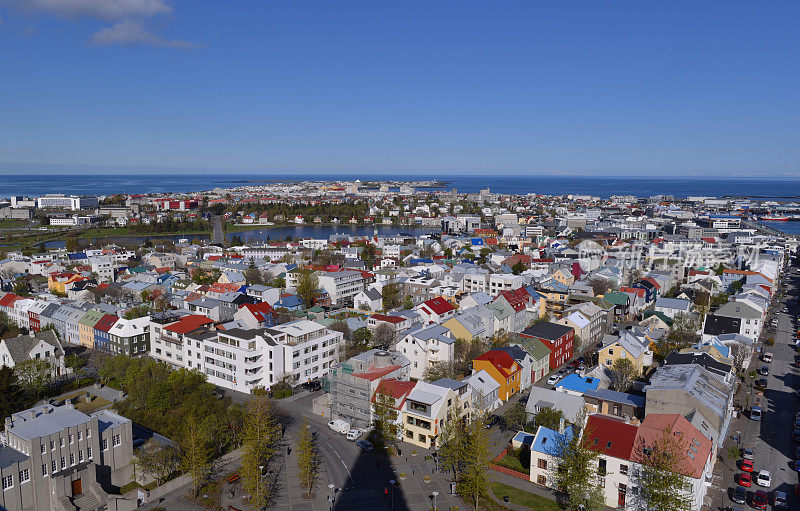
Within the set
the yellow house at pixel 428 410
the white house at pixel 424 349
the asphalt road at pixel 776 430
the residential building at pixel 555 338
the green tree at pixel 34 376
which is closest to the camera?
the asphalt road at pixel 776 430

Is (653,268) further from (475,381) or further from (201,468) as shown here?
(201,468)

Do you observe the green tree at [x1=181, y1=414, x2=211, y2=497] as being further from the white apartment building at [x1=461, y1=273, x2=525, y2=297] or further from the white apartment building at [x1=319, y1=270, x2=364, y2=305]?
the white apartment building at [x1=461, y1=273, x2=525, y2=297]

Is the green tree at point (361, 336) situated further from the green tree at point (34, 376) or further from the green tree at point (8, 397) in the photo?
the green tree at point (8, 397)

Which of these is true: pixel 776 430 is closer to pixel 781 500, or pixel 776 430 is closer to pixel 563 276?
pixel 781 500

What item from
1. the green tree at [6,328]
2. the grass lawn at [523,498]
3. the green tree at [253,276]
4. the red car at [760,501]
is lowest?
the grass lawn at [523,498]

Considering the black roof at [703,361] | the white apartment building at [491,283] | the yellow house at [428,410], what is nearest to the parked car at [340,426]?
the yellow house at [428,410]

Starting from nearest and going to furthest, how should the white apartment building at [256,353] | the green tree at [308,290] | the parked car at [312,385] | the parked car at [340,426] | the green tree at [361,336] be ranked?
the parked car at [340,426] → the white apartment building at [256,353] → the parked car at [312,385] → the green tree at [361,336] → the green tree at [308,290]

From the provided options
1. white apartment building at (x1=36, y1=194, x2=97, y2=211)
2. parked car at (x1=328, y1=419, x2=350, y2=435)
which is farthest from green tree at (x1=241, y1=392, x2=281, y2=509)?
white apartment building at (x1=36, y1=194, x2=97, y2=211)
